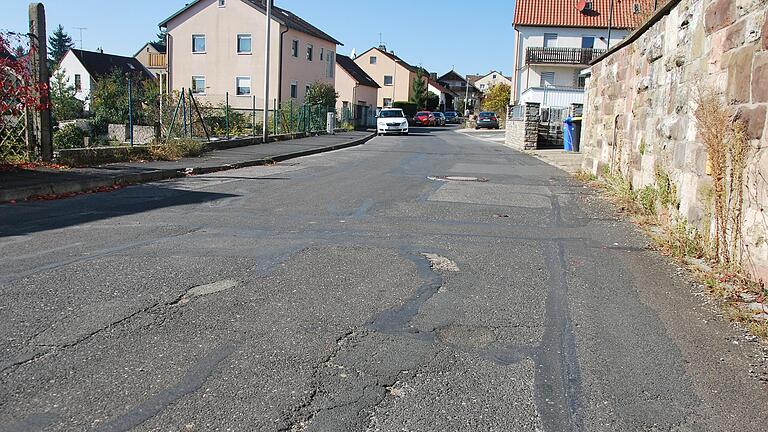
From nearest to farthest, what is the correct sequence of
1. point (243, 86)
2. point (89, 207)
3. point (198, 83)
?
1. point (89, 207)
2. point (243, 86)
3. point (198, 83)

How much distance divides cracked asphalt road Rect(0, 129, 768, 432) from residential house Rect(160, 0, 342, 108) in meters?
38.0

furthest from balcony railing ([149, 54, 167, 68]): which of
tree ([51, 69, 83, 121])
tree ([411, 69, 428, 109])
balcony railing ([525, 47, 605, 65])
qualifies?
tree ([411, 69, 428, 109])

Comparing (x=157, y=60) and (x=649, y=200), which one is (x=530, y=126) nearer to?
(x=649, y=200)

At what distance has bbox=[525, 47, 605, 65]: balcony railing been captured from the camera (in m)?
59.8

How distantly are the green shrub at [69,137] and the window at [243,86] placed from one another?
22075mm

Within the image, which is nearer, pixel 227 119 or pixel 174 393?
pixel 174 393

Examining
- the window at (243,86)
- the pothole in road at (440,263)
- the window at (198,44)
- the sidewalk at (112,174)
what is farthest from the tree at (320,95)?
the pothole in road at (440,263)

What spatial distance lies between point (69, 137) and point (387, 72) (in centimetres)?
6874

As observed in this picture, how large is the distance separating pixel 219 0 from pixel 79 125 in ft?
72.4

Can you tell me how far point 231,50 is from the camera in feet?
150

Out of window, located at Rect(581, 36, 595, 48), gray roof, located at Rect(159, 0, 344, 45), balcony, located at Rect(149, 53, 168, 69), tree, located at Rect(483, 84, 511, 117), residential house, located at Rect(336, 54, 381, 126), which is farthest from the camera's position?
tree, located at Rect(483, 84, 511, 117)

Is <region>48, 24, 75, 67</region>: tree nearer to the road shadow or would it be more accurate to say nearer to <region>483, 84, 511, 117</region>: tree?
<region>483, 84, 511, 117</region>: tree

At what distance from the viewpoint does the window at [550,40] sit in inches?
2456

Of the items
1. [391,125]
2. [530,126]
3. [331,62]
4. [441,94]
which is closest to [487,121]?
[331,62]
